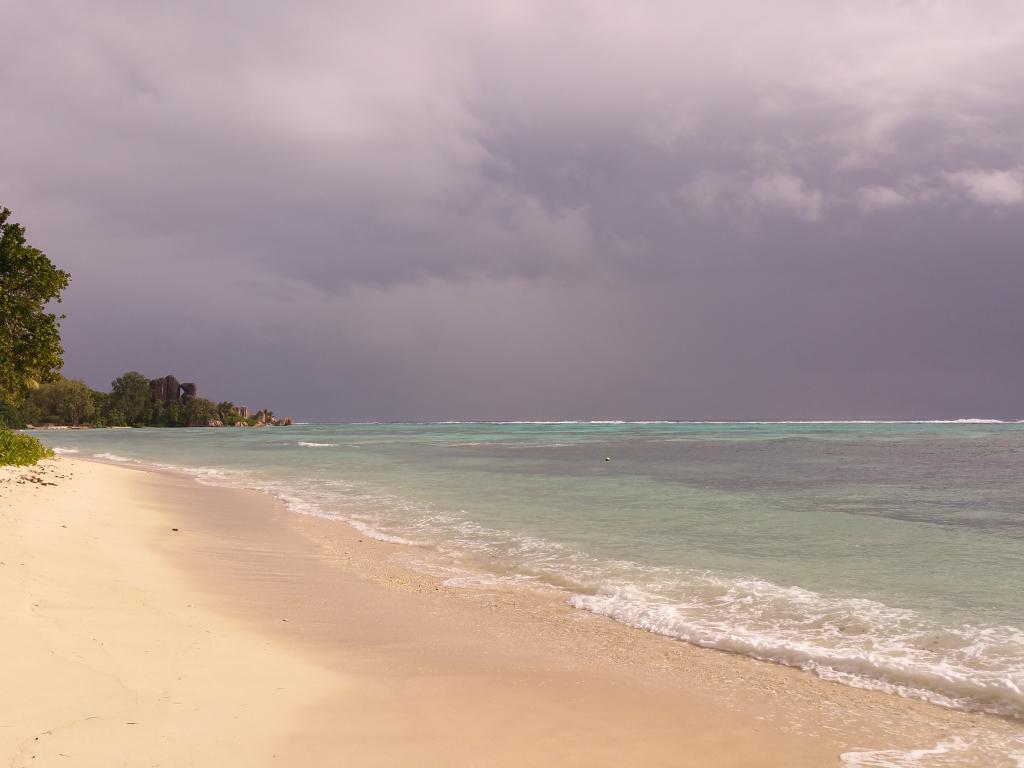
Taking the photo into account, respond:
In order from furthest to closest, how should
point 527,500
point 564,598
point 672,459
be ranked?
point 672,459 → point 527,500 → point 564,598

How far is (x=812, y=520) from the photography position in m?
17.0

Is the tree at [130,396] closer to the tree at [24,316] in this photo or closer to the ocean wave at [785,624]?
the tree at [24,316]

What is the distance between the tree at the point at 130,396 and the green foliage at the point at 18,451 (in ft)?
633

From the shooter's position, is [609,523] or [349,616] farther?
[609,523]

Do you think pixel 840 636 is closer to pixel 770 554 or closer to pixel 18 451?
pixel 770 554

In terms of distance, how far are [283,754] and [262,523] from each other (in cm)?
1343

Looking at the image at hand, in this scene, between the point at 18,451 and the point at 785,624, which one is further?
the point at 18,451

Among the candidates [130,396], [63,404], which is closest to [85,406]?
[63,404]

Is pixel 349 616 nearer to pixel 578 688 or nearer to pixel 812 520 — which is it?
pixel 578 688

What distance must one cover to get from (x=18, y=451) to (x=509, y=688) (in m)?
25.1

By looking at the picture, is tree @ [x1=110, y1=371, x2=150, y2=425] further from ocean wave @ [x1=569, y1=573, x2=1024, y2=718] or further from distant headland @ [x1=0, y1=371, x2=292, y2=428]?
ocean wave @ [x1=569, y1=573, x2=1024, y2=718]

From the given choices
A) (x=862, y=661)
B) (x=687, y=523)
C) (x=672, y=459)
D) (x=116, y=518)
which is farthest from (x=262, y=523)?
(x=672, y=459)

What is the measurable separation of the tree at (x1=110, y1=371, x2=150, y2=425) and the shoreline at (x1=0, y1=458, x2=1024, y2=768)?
213m

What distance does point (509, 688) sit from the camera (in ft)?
19.2
